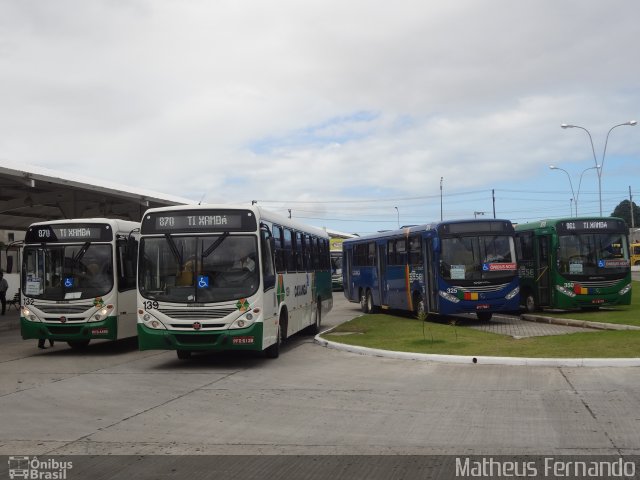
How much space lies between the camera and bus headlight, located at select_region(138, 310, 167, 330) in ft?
42.5

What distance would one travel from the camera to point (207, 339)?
12875 mm

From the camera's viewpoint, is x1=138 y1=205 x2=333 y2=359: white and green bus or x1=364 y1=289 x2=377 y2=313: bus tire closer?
x1=138 y1=205 x2=333 y2=359: white and green bus

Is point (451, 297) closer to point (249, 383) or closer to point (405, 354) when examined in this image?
point (405, 354)

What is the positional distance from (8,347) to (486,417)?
567 inches

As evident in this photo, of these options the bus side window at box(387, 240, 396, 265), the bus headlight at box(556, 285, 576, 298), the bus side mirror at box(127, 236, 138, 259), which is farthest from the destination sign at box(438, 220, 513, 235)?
the bus side mirror at box(127, 236, 138, 259)

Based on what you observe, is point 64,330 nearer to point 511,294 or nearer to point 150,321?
point 150,321

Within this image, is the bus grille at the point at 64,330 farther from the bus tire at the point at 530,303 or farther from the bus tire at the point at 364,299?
the bus tire at the point at 530,303

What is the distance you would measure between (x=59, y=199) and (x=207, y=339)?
72.0 ft

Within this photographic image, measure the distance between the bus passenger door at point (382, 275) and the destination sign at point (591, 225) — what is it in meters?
6.16

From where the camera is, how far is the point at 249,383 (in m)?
11.5

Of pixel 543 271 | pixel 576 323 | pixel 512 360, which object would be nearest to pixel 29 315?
pixel 512 360
